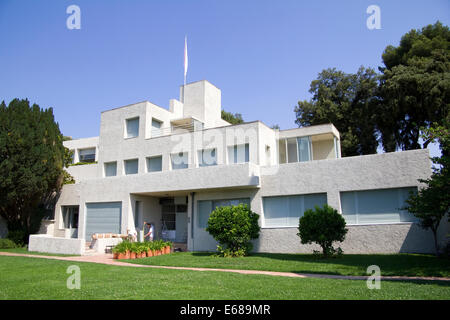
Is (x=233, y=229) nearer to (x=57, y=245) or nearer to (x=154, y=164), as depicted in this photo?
(x=154, y=164)

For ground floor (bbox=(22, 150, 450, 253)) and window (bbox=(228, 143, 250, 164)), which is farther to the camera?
window (bbox=(228, 143, 250, 164))

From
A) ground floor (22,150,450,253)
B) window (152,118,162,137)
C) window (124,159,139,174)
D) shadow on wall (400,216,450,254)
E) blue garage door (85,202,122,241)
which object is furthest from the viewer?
window (152,118,162,137)

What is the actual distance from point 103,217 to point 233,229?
10265mm

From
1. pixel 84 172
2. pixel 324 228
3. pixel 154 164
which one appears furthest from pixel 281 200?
pixel 84 172

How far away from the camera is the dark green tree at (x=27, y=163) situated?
21.7 metres

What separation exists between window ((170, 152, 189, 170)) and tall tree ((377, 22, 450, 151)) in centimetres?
1622

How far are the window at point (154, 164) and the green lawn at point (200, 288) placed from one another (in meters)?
12.3

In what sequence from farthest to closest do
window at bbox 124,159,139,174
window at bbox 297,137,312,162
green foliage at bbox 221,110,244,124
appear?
green foliage at bbox 221,110,244,124 → window at bbox 124,159,139,174 → window at bbox 297,137,312,162

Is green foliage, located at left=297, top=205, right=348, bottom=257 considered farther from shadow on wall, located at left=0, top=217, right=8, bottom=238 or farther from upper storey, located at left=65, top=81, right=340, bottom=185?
shadow on wall, located at left=0, top=217, right=8, bottom=238

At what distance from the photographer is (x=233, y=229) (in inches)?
629

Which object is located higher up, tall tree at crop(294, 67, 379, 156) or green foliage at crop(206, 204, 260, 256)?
tall tree at crop(294, 67, 379, 156)

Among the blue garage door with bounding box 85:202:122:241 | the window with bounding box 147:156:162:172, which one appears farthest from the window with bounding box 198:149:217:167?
the blue garage door with bounding box 85:202:122:241

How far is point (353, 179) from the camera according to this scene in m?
16.5

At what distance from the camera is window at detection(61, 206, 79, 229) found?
25.7 m
